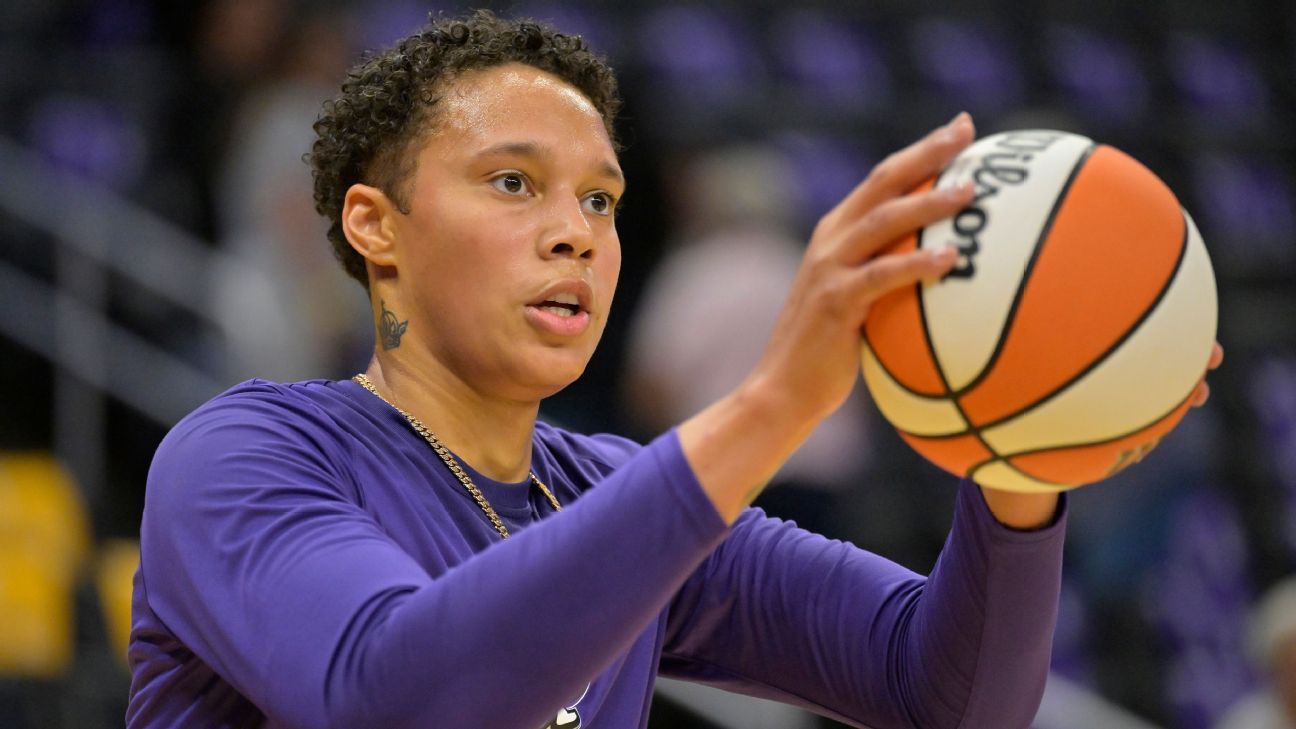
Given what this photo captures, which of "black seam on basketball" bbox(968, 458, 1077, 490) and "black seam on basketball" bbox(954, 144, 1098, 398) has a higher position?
"black seam on basketball" bbox(954, 144, 1098, 398)

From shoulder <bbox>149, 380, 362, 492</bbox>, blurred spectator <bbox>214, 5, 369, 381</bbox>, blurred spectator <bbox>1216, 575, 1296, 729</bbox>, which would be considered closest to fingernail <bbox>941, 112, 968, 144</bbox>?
shoulder <bbox>149, 380, 362, 492</bbox>

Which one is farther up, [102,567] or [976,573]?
[976,573]

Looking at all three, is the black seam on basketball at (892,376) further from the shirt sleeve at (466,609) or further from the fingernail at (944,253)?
the shirt sleeve at (466,609)

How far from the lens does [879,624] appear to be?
8.82 ft

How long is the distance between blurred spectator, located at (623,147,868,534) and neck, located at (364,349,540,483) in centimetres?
280

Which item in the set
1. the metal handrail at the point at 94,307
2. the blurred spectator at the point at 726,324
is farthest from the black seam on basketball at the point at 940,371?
the metal handrail at the point at 94,307

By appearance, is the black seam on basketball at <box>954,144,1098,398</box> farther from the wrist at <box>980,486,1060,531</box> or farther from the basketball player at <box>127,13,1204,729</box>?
the wrist at <box>980,486,1060,531</box>

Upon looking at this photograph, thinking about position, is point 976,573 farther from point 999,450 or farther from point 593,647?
point 593,647

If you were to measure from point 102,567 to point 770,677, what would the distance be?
3.95 metres

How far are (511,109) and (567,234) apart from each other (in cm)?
25

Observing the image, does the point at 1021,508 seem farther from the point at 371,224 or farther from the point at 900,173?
the point at 371,224

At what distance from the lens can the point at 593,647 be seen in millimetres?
1899

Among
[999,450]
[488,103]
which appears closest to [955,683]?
[999,450]

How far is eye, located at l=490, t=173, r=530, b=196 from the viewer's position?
104 inches
